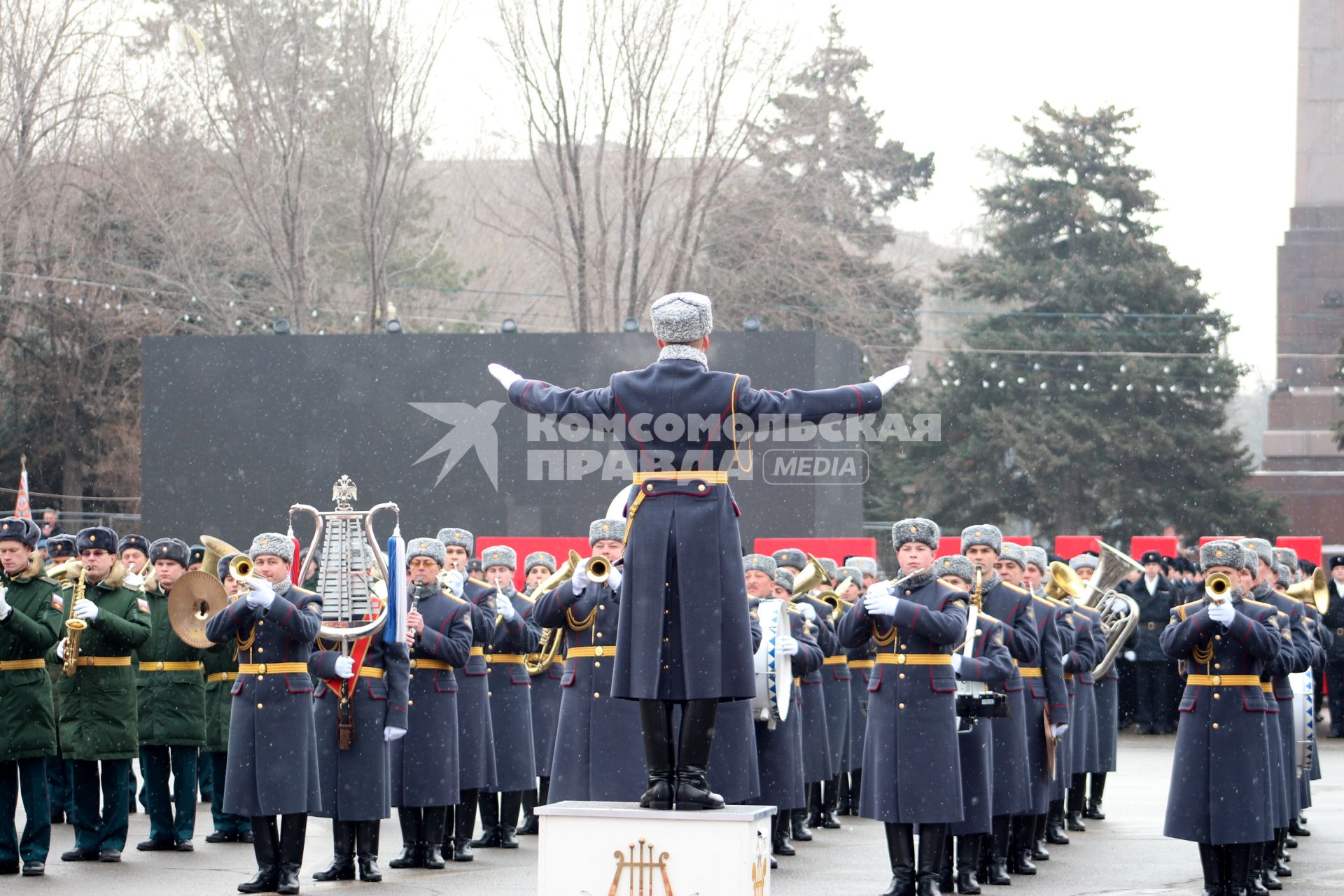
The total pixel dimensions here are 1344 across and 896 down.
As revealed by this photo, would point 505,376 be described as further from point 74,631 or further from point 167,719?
point 167,719

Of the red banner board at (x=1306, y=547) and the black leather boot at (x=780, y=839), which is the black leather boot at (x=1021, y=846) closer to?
the black leather boot at (x=780, y=839)

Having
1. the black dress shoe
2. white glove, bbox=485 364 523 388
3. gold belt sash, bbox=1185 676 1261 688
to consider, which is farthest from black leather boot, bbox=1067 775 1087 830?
white glove, bbox=485 364 523 388

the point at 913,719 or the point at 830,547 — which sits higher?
the point at 830,547

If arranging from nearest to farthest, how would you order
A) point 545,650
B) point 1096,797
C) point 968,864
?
1. point 968,864
2. point 545,650
3. point 1096,797

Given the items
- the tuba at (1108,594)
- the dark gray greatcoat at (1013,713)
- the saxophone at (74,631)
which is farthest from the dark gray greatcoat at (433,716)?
the tuba at (1108,594)


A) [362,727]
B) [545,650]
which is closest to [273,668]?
[362,727]

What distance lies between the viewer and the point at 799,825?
13.1 metres

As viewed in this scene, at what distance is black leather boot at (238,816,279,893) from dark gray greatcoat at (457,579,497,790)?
1.86 metres

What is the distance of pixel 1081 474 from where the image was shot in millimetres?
38938

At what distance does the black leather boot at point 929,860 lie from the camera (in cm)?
968

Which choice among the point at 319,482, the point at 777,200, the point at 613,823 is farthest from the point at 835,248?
the point at 613,823

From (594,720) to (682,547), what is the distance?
10.5 ft

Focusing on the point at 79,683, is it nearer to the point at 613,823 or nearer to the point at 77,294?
the point at 613,823

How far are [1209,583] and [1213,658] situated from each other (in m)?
0.70
